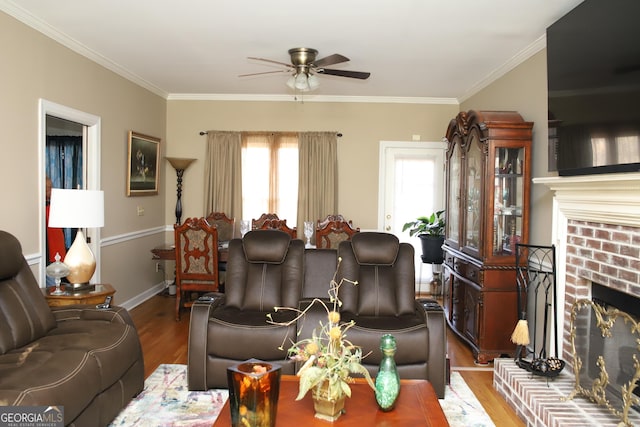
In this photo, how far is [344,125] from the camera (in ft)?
21.5

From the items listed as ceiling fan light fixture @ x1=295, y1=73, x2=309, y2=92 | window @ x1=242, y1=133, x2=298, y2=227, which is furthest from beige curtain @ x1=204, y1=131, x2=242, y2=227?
ceiling fan light fixture @ x1=295, y1=73, x2=309, y2=92

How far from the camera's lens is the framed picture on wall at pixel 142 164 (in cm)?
544

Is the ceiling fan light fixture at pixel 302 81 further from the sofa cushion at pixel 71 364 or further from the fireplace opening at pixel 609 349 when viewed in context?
the fireplace opening at pixel 609 349

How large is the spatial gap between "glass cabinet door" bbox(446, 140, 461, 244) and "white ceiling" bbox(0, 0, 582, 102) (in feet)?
3.00

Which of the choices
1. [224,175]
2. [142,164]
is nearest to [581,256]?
[224,175]

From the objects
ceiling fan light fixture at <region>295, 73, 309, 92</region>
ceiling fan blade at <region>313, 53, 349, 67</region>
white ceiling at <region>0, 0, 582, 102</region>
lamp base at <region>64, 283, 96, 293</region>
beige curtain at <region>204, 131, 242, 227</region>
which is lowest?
lamp base at <region>64, 283, 96, 293</region>

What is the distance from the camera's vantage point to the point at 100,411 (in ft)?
8.49

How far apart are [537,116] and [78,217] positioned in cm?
375

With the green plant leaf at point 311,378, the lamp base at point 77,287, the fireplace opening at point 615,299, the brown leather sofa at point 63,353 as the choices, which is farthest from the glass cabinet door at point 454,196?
the lamp base at point 77,287

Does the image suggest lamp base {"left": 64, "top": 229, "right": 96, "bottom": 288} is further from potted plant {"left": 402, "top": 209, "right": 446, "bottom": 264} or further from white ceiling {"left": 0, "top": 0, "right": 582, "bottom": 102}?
potted plant {"left": 402, "top": 209, "right": 446, "bottom": 264}

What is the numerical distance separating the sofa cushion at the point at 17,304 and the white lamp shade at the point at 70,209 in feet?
1.51

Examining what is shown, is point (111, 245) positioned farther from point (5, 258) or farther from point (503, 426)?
point (503, 426)

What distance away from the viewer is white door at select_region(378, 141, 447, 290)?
259 inches

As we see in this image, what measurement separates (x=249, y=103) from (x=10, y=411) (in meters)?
5.14
